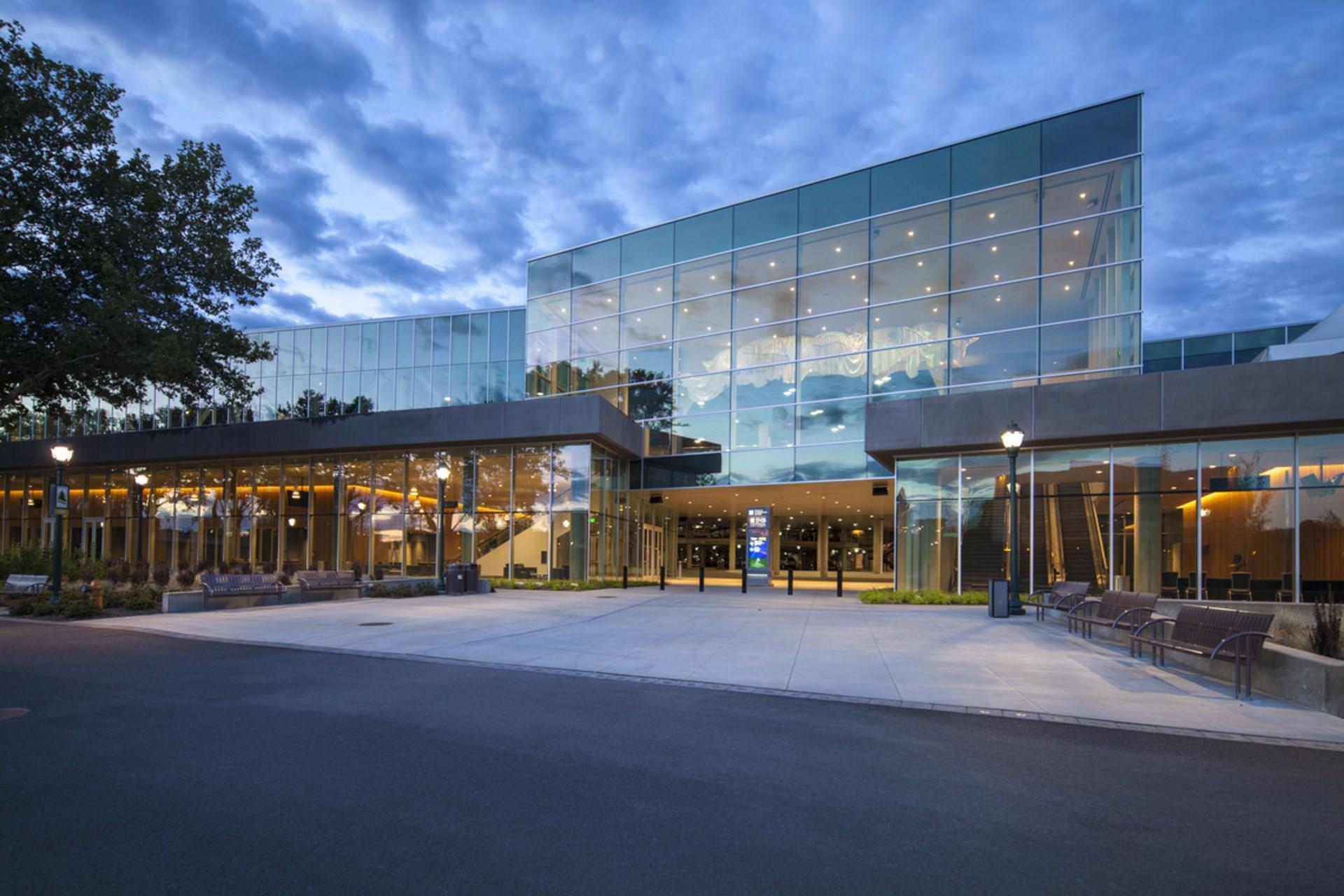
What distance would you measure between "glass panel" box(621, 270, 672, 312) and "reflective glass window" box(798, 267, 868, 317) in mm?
6070

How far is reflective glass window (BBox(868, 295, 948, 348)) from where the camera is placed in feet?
84.7

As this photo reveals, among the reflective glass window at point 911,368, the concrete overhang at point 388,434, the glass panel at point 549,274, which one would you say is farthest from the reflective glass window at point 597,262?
the reflective glass window at point 911,368

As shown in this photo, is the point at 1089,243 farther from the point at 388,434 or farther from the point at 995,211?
the point at 388,434

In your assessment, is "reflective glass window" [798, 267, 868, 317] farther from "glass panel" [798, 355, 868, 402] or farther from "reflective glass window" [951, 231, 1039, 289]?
"reflective glass window" [951, 231, 1039, 289]

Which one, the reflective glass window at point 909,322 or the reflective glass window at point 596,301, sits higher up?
the reflective glass window at point 596,301

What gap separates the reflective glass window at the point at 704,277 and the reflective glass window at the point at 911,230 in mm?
6162

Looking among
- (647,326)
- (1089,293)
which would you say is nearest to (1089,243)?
(1089,293)

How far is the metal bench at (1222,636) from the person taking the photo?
29.8ft

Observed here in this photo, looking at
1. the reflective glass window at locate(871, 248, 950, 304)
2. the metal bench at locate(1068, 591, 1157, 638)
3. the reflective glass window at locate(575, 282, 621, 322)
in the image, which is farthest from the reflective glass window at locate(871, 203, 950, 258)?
the metal bench at locate(1068, 591, 1157, 638)

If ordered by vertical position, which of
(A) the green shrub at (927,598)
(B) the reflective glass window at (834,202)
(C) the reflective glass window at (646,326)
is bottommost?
(A) the green shrub at (927,598)

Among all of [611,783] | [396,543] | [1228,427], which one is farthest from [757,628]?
[396,543]

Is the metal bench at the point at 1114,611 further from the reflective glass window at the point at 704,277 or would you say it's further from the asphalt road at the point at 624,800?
the reflective glass window at the point at 704,277

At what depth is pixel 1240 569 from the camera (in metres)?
19.7

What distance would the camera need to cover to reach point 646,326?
32.0 meters
